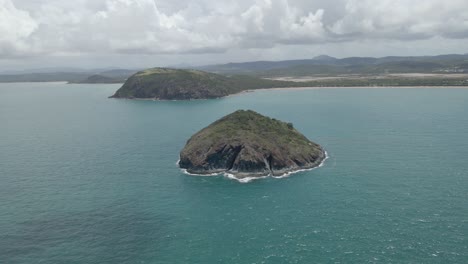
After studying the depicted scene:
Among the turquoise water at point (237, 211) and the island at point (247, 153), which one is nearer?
the turquoise water at point (237, 211)

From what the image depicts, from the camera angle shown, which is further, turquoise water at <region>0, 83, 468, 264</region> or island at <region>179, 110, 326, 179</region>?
island at <region>179, 110, 326, 179</region>

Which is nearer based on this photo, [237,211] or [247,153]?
[237,211]

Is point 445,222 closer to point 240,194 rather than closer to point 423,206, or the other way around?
point 423,206

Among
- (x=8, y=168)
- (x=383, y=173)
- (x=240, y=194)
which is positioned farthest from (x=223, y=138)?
(x=8, y=168)

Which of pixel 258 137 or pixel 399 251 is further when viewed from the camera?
pixel 258 137

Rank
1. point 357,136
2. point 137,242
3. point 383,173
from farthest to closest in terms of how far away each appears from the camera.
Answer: point 357,136
point 383,173
point 137,242

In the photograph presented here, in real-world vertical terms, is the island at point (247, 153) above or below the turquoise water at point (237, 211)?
above

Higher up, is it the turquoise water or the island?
the island

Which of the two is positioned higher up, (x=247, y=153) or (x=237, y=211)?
(x=247, y=153)
